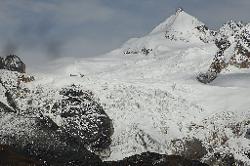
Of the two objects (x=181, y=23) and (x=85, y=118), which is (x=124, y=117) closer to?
(x=85, y=118)

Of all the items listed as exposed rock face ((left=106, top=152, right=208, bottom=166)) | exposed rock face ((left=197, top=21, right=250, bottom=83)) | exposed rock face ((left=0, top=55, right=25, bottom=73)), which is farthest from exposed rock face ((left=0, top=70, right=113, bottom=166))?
exposed rock face ((left=197, top=21, right=250, bottom=83))

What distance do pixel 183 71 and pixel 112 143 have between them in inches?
1864

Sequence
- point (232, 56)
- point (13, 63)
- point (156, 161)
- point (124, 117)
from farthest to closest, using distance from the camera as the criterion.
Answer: point (232, 56) < point (13, 63) < point (124, 117) < point (156, 161)

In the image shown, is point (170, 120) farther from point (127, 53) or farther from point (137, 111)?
point (127, 53)

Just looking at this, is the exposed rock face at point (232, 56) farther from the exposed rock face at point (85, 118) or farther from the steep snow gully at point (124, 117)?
the exposed rock face at point (85, 118)

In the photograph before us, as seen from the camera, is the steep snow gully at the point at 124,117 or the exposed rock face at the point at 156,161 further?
the steep snow gully at the point at 124,117

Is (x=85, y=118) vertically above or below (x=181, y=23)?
below

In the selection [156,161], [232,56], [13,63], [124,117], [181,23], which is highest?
[181,23]

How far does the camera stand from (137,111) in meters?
78.6

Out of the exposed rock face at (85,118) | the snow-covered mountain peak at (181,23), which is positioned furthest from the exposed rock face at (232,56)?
the snow-covered mountain peak at (181,23)

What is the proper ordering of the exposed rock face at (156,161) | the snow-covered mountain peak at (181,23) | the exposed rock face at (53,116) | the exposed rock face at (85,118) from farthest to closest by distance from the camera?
the snow-covered mountain peak at (181,23) < the exposed rock face at (85,118) < the exposed rock face at (53,116) < the exposed rock face at (156,161)

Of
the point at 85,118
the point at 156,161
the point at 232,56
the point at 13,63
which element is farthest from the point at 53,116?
the point at 232,56

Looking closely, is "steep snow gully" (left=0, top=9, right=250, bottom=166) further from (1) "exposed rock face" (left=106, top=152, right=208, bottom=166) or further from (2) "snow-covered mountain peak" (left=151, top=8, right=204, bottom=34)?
(2) "snow-covered mountain peak" (left=151, top=8, right=204, bottom=34)

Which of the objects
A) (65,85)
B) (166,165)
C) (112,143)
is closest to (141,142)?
(112,143)
